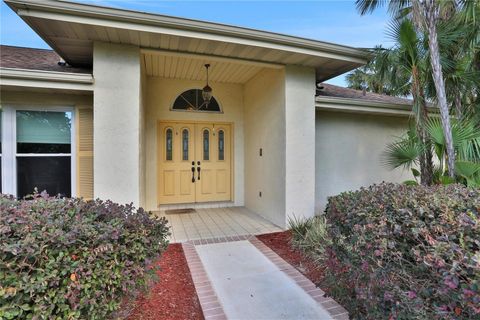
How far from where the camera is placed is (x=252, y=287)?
3.05 metres

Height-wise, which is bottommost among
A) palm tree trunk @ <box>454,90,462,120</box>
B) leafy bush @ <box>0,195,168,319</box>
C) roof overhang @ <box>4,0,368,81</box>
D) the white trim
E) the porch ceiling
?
leafy bush @ <box>0,195,168,319</box>

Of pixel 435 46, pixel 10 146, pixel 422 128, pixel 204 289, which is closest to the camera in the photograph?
pixel 204 289

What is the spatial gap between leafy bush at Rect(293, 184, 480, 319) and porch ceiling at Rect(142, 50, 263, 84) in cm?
383

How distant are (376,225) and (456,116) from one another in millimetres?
5342

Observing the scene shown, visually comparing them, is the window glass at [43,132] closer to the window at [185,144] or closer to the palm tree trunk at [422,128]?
the window at [185,144]

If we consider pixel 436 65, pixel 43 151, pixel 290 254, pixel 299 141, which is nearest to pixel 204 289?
pixel 290 254

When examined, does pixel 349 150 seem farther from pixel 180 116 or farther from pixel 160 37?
pixel 160 37

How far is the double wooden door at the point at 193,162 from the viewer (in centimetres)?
675

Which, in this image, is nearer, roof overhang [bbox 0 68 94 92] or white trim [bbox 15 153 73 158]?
roof overhang [bbox 0 68 94 92]

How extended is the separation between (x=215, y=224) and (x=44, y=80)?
3.99 meters

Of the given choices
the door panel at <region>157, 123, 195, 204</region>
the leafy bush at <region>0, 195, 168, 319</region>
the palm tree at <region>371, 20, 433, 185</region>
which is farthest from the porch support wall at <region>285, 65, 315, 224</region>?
the leafy bush at <region>0, 195, 168, 319</region>

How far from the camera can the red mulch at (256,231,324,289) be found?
336 centimetres

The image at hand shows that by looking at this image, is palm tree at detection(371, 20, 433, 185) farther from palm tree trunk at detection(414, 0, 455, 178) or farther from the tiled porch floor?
the tiled porch floor

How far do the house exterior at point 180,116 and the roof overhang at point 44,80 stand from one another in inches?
0.6
